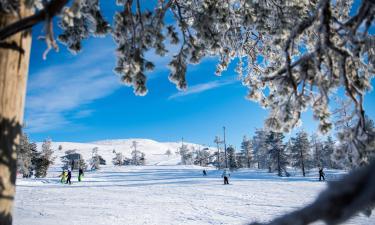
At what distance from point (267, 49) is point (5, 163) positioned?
6593mm

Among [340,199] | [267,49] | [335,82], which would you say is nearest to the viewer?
[340,199]

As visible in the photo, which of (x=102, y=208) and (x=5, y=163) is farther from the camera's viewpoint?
(x=102, y=208)

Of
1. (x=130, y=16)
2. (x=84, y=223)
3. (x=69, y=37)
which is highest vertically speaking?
(x=130, y=16)

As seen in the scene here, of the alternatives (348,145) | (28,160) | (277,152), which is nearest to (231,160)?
(277,152)

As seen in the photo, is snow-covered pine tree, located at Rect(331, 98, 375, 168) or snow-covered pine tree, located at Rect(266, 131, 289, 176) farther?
snow-covered pine tree, located at Rect(266, 131, 289, 176)

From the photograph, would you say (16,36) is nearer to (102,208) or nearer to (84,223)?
(84,223)

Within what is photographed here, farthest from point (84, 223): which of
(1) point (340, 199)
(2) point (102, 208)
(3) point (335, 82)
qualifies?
(1) point (340, 199)

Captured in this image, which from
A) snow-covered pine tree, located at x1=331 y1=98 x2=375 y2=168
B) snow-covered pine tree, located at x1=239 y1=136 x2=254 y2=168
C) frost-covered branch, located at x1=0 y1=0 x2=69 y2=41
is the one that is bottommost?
snow-covered pine tree, located at x1=331 y1=98 x2=375 y2=168

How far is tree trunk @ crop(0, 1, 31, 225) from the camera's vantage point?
3.13 metres

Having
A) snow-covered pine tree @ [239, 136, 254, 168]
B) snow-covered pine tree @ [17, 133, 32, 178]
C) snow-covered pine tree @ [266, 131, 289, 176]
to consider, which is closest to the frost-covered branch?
snow-covered pine tree @ [17, 133, 32, 178]

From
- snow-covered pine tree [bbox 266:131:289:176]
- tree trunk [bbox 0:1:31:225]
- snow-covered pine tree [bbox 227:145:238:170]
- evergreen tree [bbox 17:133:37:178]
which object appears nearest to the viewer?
tree trunk [bbox 0:1:31:225]

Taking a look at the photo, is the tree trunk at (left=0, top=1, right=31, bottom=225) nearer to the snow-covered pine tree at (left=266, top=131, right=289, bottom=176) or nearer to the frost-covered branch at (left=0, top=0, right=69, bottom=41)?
the frost-covered branch at (left=0, top=0, right=69, bottom=41)

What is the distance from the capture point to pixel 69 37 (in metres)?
4.90

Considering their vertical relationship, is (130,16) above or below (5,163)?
above
